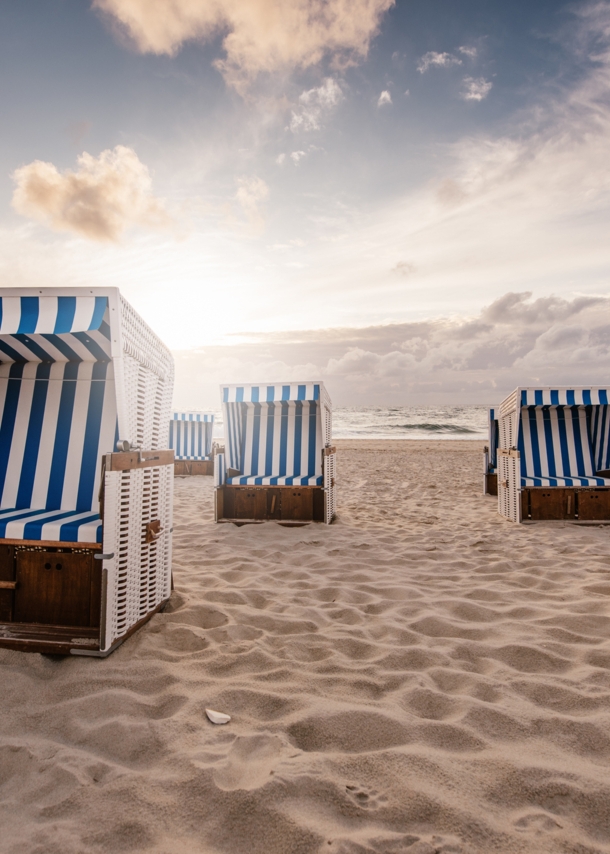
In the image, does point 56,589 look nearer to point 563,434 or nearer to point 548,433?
point 548,433

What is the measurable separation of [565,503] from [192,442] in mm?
7860

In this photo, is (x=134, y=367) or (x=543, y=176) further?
(x=543, y=176)

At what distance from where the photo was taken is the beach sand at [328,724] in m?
1.19

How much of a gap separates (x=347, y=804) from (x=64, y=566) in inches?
78.3

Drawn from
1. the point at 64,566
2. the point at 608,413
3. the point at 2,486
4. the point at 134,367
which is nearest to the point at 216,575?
the point at 64,566

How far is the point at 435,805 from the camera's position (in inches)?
49.3

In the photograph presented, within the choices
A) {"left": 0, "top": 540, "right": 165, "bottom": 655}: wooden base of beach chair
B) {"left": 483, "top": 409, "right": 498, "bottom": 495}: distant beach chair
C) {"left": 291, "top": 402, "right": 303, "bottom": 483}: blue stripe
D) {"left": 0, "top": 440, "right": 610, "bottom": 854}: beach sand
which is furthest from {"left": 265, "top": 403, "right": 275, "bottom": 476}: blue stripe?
{"left": 483, "top": 409, "right": 498, "bottom": 495}: distant beach chair

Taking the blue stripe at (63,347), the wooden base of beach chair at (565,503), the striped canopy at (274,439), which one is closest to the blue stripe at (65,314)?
the blue stripe at (63,347)

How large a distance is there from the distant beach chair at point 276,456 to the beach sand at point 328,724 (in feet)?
7.13

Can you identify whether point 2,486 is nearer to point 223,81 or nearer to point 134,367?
point 134,367

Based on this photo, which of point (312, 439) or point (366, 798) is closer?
point (366, 798)

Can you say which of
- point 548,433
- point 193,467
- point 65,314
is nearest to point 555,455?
point 548,433

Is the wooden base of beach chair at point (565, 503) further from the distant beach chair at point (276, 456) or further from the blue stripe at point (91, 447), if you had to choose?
the blue stripe at point (91, 447)

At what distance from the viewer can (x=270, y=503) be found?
5707 millimetres
